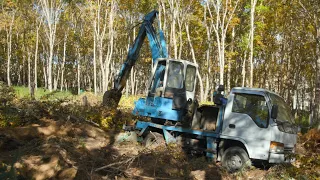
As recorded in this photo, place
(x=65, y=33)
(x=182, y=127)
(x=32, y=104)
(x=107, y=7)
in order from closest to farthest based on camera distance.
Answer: (x=182, y=127) < (x=32, y=104) < (x=107, y=7) < (x=65, y=33)

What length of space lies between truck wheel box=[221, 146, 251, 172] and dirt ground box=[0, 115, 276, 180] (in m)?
0.30

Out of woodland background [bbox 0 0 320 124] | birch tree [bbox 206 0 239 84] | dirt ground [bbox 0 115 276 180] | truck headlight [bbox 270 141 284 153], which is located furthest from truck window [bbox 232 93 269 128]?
birch tree [bbox 206 0 239 84]

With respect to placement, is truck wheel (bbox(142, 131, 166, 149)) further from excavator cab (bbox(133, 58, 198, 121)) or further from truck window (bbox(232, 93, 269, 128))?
truck window (bbox(232, 93, 269, 128))

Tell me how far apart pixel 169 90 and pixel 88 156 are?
3566 mm

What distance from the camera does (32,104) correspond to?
14398mm

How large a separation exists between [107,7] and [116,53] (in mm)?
19595

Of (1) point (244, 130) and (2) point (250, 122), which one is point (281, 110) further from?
(1) point (244, 130)

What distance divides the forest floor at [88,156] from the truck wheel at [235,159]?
0.88 feet

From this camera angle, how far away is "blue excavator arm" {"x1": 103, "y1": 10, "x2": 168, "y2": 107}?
12.7 metres

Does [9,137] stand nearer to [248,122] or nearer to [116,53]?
[248,122]

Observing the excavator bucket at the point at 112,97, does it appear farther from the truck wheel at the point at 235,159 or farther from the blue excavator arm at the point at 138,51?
the truck wheel at the point at 235,159

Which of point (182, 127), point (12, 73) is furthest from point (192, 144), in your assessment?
point (12, 73)

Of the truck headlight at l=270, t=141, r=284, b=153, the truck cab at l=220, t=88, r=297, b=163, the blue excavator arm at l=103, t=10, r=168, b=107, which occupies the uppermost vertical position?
the blue excavator arm at l=103, t=10, r=168, b=107

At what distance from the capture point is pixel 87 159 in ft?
26.9
